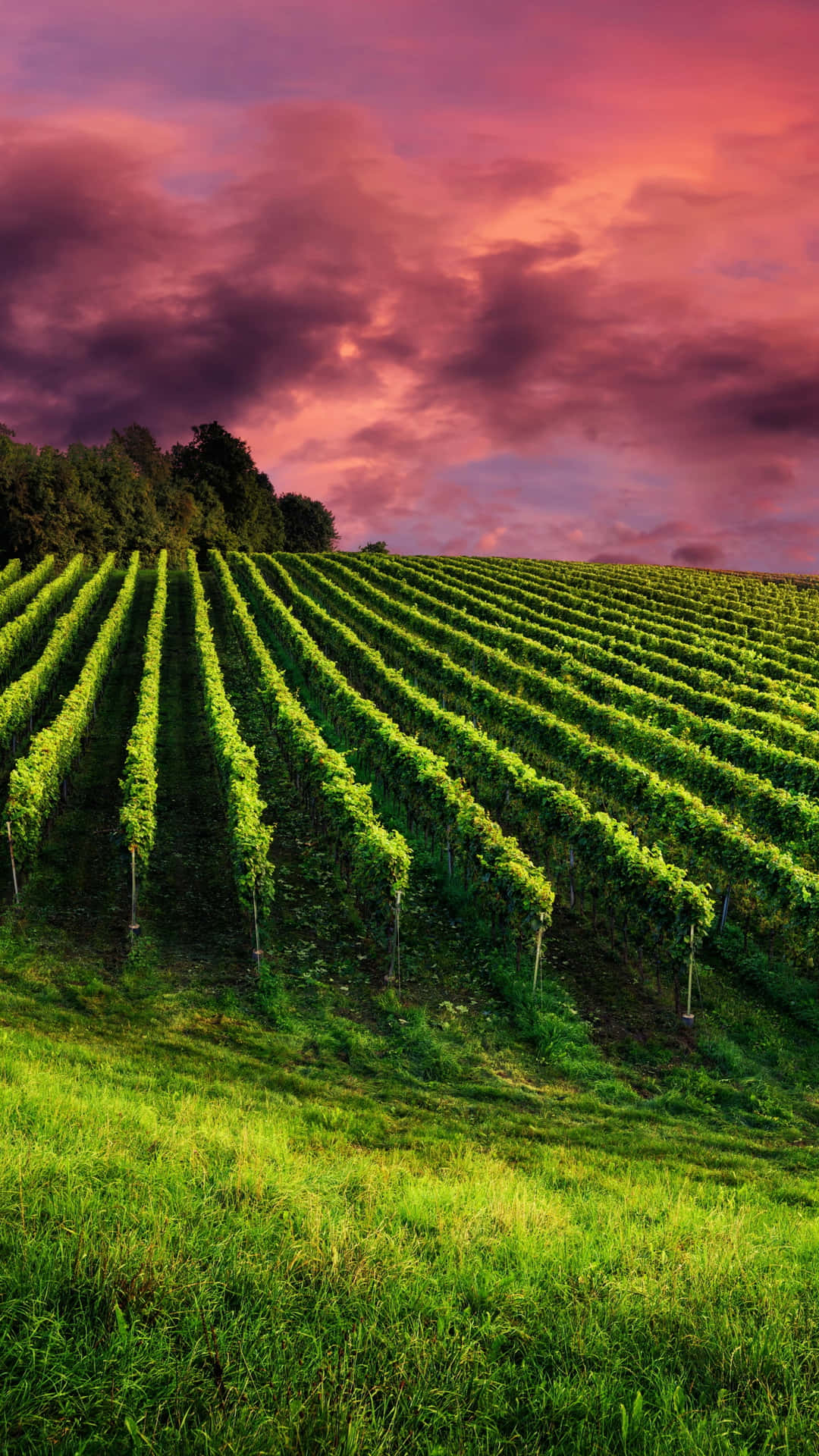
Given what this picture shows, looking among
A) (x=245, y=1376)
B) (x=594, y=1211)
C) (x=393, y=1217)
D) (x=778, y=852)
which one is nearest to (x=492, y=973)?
(x=778, y=852)

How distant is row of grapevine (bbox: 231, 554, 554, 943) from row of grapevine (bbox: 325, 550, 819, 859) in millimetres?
7270

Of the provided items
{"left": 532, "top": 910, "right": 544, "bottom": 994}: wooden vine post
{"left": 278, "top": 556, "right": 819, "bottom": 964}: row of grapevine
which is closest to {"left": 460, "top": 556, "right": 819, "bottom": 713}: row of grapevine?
{"left": 278, "top": 556, "right": 819, "bottom": 964}: row of grapevine

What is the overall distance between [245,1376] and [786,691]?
36.8 meters

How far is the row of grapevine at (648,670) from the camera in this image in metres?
30.4

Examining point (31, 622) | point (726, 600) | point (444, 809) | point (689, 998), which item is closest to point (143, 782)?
point (444, 809)

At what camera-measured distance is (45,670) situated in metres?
34.8

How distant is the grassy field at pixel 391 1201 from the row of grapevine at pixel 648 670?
1606 centimetres

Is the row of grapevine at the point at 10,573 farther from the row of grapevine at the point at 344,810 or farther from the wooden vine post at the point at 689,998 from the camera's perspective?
the wooden vine post at the point at 689,998

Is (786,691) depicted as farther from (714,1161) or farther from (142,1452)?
(142,1452)

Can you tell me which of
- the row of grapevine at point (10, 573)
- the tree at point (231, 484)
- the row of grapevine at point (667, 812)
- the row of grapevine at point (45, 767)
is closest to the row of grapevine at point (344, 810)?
the row of grapevine at point (45, 767)

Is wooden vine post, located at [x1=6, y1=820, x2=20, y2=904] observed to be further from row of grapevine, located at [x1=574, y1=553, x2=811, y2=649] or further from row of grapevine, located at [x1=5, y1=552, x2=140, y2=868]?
row of grapevine, located at [x1=574, y1=553, x2=811, y2=649]

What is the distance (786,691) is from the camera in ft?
118

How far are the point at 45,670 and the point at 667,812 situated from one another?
1083 inches

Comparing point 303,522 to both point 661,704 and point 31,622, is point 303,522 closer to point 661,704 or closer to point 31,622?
point 31,622
